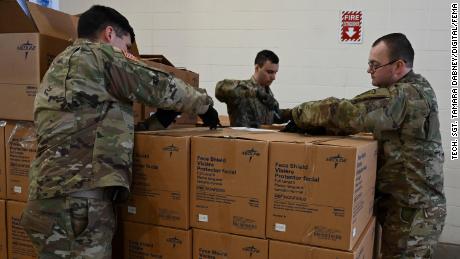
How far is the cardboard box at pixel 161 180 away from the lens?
1.45m

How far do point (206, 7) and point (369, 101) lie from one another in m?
2.32

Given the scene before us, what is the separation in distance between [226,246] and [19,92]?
1196mm

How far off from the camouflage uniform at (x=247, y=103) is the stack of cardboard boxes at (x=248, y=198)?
1372mm

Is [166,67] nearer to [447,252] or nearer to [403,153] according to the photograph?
[403,153]

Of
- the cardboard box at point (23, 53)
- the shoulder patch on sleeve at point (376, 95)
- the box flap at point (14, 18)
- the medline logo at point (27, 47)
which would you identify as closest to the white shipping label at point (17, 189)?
the cardboard box at point (23, 53)

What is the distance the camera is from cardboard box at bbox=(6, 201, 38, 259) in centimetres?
187

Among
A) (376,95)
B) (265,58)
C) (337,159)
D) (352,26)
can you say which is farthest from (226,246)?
(352,26)

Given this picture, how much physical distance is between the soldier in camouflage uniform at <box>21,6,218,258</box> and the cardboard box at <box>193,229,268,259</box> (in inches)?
13.5

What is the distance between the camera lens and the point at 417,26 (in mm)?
3137

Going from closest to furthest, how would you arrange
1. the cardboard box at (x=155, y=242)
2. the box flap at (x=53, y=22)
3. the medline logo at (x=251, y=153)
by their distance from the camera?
the medline logo at (x=251, y=153)
the cardboard box at (x=155, y=242)
the box flap at (x=53, y=22)

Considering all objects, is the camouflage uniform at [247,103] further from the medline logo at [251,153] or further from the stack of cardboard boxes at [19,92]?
the medline logo at [251,153]

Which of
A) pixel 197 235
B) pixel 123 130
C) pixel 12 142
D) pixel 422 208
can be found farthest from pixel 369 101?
pixel 12 142

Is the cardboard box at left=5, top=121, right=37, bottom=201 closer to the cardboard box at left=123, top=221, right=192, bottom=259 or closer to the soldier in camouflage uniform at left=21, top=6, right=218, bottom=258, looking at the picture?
the soldier in camouflage uniform at left=21, top=6, right=218, bottom=258

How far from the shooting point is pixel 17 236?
1885 millimetres
